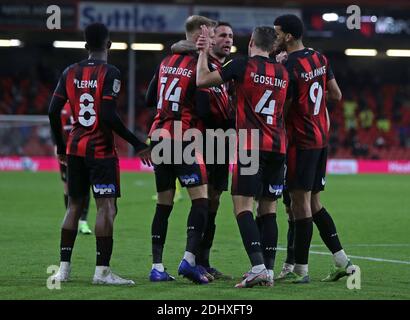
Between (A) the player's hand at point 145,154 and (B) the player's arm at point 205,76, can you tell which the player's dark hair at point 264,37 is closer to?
(B) the player's arm at point 205,76

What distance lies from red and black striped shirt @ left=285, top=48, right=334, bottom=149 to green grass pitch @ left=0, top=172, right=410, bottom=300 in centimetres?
135

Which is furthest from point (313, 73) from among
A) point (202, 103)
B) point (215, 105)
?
point (202, 103)

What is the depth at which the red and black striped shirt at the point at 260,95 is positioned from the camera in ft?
25.8

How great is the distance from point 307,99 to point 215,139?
37.4 inches

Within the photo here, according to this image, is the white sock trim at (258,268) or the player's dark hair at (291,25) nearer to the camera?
the white sock trim at (258,268)

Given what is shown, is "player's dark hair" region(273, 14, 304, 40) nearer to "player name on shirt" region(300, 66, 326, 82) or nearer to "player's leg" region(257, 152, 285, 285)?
"player name on shirt" region(300, 66, 326, 82)

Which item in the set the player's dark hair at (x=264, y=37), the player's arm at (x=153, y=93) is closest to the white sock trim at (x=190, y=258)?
the player's arm at (x=153, y=93)

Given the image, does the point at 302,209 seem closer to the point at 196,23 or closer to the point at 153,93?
the point at 153,93

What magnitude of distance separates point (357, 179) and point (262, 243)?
20341 mm

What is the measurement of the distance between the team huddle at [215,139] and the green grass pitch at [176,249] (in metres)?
0.34

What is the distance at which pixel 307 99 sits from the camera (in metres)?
8.43

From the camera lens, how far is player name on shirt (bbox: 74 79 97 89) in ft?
26.4

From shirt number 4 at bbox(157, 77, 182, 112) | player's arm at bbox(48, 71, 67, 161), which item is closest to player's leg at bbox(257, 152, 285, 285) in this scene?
shirt number 4 at bbox(157, 77, 182, 112)
